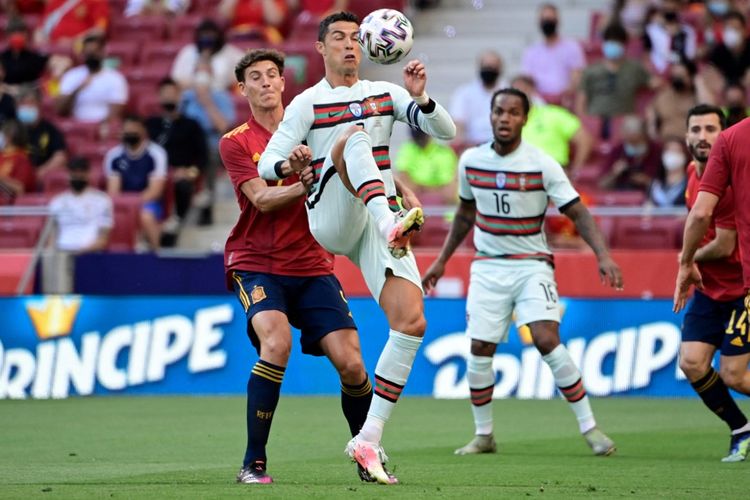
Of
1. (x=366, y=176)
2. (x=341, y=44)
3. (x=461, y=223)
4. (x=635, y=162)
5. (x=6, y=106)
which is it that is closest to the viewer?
(x=366, y=176)

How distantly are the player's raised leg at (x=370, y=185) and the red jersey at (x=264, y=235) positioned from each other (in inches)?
27.8

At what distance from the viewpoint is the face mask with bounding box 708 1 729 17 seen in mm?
18359

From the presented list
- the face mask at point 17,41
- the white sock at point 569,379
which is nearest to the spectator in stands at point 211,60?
the face mask at point 17,41

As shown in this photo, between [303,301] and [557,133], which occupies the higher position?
[557,133]

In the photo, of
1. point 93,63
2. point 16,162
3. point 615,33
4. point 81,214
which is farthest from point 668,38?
point 16,162

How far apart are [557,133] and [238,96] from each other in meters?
4.93

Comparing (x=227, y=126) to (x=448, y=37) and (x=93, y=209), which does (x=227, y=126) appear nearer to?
(x=93, y=209)

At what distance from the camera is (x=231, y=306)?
14727 mm

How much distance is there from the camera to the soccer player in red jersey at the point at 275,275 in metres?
7.93

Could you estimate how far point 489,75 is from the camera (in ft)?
58.0

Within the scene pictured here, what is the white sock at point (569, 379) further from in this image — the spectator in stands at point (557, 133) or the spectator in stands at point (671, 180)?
the spectator in stands at point (557, 133)

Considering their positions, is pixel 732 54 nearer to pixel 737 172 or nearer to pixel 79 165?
pixel 79 165

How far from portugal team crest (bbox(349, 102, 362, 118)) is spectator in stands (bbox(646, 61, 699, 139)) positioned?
9526 mm

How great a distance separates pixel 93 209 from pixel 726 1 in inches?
349
